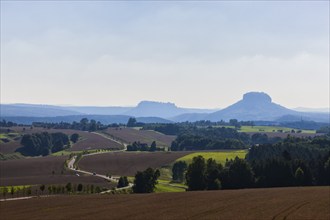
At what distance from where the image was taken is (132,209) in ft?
222

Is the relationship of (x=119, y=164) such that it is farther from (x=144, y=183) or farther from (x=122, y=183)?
(x=144, y=183)

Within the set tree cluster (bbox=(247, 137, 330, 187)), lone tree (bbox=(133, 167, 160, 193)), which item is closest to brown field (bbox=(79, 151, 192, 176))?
lone tree (bbox=(133, 167, 160, 193))

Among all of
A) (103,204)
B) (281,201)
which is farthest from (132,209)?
(281,201)

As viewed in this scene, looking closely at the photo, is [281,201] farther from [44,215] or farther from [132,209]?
[44,215]

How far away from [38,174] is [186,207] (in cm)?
10228

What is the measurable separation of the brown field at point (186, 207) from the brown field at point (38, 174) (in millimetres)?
55175

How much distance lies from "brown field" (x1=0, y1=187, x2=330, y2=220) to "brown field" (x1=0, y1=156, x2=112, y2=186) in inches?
2172

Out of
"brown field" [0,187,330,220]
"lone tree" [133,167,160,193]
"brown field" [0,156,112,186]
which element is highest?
"brown field" [0,187,330,220]

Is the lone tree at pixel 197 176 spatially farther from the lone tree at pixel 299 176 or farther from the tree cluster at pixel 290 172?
the lone tree at pixel 299 176

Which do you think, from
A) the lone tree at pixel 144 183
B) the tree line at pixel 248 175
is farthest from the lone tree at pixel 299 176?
the lone tree at pixel 144 183

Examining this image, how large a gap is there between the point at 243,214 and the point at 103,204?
84.1 ft

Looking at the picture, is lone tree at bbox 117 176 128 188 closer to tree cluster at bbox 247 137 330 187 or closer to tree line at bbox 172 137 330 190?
tree line at bbox 172 137 330 190

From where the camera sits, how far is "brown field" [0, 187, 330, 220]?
5971 centimetres

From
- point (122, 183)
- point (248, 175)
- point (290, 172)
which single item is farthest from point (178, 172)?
point (290, 172)
